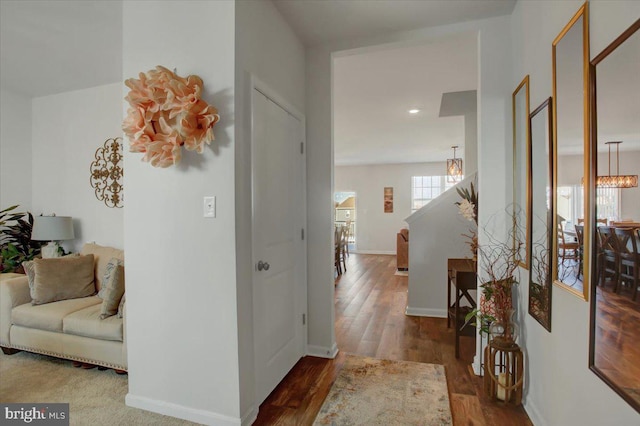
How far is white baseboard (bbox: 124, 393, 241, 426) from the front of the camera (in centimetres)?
187

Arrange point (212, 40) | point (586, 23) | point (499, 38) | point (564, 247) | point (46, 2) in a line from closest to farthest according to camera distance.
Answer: point (586, 23) → point (564, 247) → point (212, 40) → point (46, 2) → point (499, 38)

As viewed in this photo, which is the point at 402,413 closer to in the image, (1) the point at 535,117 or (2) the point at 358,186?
(1) the point at 535,117

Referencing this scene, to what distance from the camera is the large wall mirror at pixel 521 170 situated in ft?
6.76

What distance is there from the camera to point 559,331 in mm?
1598

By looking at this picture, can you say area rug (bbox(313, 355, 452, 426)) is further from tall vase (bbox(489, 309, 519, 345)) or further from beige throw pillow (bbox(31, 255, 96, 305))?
beige throw pillow (bbox(31, 255, 96, 305))

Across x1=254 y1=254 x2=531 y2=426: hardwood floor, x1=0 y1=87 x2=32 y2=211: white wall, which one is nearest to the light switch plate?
x1=254 y1=254 x2=531 y2=426: hardwood floor

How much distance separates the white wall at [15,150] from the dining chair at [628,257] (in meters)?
5.28

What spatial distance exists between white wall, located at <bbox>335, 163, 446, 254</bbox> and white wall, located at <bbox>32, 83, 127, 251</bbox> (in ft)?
23.5

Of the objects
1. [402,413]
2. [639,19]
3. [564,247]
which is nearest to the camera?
[639,19]

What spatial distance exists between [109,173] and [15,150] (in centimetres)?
124

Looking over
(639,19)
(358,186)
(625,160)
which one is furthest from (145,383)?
(358,186)

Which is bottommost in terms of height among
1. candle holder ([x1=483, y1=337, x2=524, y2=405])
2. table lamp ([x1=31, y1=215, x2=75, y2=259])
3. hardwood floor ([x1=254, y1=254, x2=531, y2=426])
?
hardwood floor ([x1=254, y1=254, x2=531, y2=426])

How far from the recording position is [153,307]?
204 cm

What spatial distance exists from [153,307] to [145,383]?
0.50 meters
